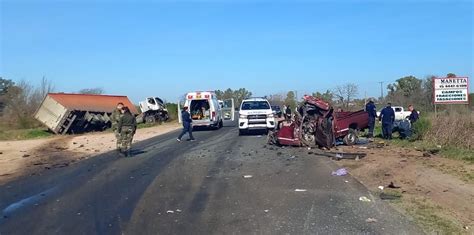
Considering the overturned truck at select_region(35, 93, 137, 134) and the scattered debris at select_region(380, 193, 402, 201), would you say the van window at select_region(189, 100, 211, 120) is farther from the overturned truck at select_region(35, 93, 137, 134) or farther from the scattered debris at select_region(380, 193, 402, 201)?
the scattered debris at select_region(380, 193, 402, 201)

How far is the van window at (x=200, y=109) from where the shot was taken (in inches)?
1328

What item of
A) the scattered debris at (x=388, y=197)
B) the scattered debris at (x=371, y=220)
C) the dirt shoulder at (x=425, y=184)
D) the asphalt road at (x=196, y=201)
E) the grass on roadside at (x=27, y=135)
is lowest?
the dirt shoulder at (x=425, y=184)

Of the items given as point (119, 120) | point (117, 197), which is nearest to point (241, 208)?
point (117, 197)

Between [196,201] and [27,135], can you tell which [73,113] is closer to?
[27,135]

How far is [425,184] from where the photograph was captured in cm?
1070

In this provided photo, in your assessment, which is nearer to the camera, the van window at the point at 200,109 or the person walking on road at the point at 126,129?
the person walking on road at the point at 126,129

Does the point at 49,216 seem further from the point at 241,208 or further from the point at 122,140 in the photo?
the point at 122,140

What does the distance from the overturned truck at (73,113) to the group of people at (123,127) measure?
56.6 ft

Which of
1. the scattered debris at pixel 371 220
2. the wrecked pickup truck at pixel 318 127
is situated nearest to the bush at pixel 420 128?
the wrecked pickup truck at pixel 318 127

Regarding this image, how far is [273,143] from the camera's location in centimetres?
2050

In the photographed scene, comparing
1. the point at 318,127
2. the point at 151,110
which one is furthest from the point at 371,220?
the point at 151,110

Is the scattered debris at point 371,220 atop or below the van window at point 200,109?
below

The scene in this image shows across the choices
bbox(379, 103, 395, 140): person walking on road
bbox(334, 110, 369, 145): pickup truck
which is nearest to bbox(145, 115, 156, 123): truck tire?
bbox(379, 103, 395, 140): person walking on road

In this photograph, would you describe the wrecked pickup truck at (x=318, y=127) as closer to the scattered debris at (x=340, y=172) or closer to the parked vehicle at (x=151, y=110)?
the scattered debris at (x=340, y=172)
